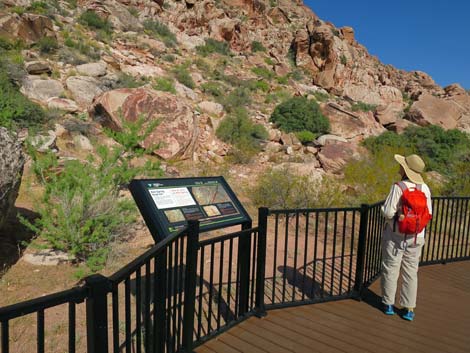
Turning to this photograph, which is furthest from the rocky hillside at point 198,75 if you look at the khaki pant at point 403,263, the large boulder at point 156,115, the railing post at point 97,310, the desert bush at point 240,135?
the railing post at point 97,310

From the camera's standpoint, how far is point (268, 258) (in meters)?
6.36

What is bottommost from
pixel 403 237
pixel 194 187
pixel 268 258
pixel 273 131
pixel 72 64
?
pixel 268 258

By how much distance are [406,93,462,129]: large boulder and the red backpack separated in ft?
74.5

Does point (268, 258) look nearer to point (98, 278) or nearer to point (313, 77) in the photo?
point (98, 278)

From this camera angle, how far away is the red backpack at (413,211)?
3.21 meters

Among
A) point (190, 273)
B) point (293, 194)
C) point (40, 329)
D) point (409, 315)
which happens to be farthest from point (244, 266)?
point (293, 194)

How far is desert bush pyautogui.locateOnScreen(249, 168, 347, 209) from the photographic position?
923cm

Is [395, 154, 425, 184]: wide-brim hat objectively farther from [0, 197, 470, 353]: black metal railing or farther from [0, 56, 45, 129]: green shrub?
[0, 56, 45, 129]: green shrub

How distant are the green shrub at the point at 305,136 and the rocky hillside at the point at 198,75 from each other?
21.9 inches

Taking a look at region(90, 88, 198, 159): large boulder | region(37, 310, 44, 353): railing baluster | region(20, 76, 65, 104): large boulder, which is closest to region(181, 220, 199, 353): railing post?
region(37, 310, 44, 353): railing baluster

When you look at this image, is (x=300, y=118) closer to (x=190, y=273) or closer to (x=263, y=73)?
(x=263, y=73)

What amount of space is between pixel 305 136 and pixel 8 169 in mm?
15589

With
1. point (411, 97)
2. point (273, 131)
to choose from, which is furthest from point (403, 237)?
point (411, 97)

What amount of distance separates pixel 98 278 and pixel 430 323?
3489 mm
